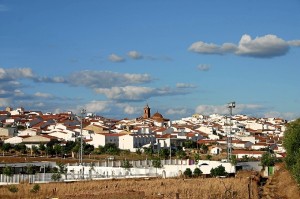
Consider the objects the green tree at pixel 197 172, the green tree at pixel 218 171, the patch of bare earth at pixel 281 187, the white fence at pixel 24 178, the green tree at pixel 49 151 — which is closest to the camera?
the patch of bare earth at pixel 281 187

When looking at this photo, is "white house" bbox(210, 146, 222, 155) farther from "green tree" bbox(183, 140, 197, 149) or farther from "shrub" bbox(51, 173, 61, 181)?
"shrub" bbox(51, 173, 61, 181)

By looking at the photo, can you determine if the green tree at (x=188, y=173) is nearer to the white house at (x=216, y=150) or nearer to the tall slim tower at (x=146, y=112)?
the white house at (x=216, y=150)

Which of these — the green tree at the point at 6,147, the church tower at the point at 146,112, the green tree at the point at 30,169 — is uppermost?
the church tower at the point at 146,112

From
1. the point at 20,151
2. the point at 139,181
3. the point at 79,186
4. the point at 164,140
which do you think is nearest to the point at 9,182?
the point at 79,186

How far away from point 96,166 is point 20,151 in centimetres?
2154

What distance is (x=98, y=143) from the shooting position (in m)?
70.9

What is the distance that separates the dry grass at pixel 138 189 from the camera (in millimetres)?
29422

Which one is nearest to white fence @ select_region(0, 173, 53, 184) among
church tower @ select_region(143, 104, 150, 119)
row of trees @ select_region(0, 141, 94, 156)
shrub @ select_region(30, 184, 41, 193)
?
shrub @ select_region(30, 184, 41, 193)

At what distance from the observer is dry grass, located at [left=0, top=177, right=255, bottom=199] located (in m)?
29.4

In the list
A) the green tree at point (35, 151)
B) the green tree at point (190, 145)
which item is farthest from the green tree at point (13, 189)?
the green tree at point (190, 145)

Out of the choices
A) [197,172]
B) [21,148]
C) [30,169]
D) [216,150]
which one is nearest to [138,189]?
[197,172]

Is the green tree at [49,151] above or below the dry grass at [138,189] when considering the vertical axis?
above

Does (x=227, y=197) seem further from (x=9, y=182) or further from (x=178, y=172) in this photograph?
(x=9, y=182)

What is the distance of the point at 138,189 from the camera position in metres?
32.2
